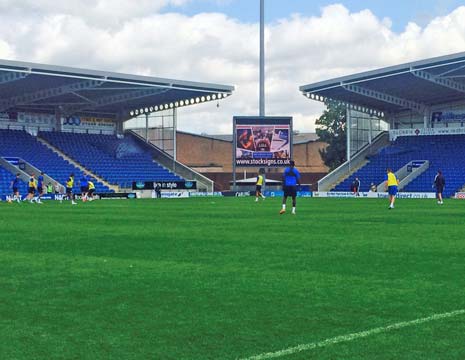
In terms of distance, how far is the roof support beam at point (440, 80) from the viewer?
2172 inches

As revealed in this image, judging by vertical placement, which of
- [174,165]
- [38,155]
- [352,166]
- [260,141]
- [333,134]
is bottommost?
[352,166]

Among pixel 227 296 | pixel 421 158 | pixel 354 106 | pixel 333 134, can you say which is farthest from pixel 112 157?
pixel 227 296

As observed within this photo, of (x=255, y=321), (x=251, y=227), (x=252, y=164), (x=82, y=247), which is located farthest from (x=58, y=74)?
(x=255, y=321)

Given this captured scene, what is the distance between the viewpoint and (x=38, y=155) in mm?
59469

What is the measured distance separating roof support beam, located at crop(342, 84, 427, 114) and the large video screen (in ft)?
21.6

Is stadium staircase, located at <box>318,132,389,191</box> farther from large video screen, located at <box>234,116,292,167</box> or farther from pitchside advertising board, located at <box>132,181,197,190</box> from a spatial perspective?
pitchside advertising board, located at <box>132,181,197,190</box>

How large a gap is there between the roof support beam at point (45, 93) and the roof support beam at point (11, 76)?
6.42 meters

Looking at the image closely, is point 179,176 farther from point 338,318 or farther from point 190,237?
point 338,318

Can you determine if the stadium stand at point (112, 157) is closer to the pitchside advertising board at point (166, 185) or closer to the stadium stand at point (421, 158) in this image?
the pitchside advertising board at point (166, 185)

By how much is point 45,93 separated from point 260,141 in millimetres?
17004

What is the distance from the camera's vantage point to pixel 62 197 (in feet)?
172

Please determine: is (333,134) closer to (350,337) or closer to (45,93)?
(45,93)

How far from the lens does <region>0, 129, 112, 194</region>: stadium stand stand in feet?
189

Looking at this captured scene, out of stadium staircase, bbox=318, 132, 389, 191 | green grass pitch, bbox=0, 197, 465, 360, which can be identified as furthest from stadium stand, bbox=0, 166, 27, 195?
green grass pitch, bbox=0, 197, 465, 360
